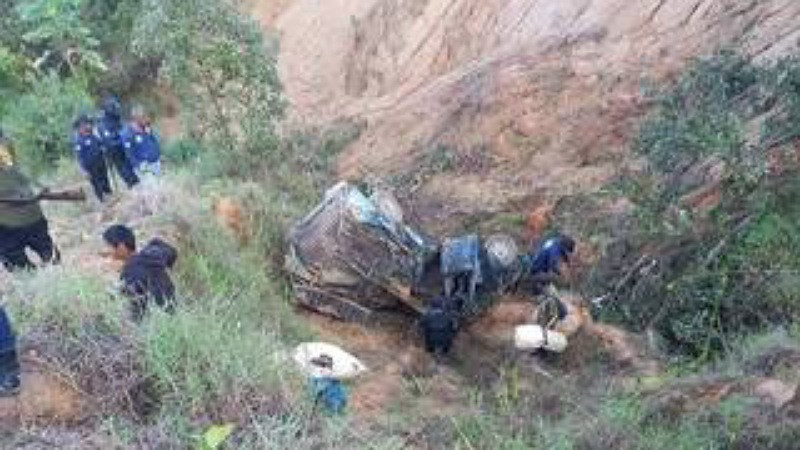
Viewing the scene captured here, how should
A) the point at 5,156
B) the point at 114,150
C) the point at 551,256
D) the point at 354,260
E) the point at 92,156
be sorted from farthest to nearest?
1. the point at 114,150
2. the point at 92,156
3. the point at 551,256
4. the point at 354,260
5. the point at 5,156

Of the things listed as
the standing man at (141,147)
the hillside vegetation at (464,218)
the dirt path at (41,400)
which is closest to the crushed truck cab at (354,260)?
A: the hillside vegetation at (464,218)

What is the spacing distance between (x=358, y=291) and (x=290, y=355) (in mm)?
2650

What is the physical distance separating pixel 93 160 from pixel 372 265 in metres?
3.05

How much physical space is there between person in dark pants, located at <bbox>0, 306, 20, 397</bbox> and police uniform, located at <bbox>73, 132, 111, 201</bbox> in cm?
510

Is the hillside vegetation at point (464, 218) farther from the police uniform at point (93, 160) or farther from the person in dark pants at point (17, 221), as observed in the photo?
the person in dark pants at point (17, 221)

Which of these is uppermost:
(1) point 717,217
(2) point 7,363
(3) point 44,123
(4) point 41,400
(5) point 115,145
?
(5) point 115,145

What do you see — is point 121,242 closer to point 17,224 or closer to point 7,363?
point 17,224

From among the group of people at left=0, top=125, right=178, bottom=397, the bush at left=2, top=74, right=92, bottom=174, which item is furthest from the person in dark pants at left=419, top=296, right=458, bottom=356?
the bush at left=2, top=74, right=92, bottom=174

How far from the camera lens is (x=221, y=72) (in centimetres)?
1163

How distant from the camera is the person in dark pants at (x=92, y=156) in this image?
36.3 ft

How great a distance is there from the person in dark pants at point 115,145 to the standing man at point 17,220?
10.2 feet

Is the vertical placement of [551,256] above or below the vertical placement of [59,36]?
below

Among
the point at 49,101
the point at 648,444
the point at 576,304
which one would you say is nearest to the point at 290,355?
the point at 648,444

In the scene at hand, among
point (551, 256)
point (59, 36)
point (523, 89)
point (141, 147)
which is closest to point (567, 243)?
point (551, 256)
